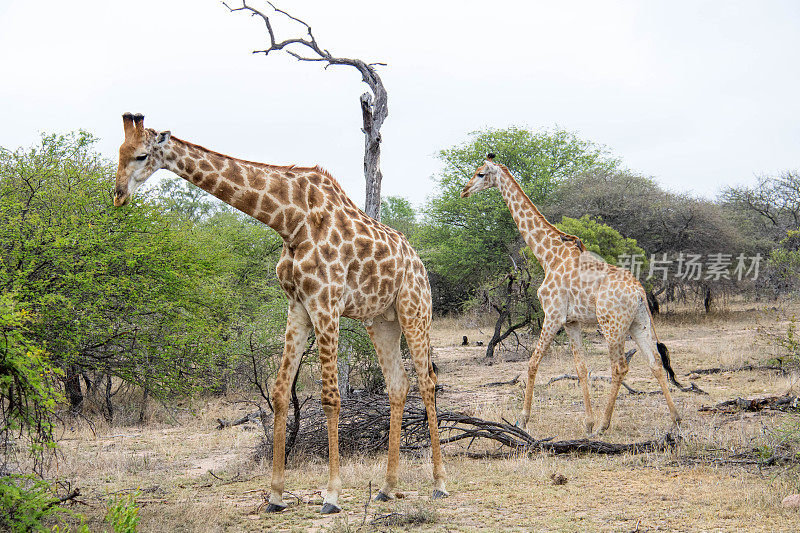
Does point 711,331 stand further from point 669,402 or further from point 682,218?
point 669,402

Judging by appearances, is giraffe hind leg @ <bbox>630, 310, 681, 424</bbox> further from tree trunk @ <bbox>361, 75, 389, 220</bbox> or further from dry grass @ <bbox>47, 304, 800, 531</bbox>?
tree trunk @ <bbox>361, 75, 389, 220</bbox>

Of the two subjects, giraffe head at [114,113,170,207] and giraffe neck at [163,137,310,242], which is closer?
giraffe head at [114,113,170,207]

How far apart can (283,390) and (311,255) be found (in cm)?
119

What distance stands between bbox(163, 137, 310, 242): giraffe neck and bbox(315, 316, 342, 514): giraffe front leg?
2.77ft

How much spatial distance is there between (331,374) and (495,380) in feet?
29.4

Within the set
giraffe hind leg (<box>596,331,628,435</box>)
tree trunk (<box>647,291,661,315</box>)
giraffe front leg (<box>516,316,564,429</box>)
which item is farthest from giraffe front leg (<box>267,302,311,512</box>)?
tree trunk (<box>647,291,661,315</box>)

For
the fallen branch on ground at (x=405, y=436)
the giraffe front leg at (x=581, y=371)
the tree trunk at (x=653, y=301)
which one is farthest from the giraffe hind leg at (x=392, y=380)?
the tree trunk at (x=653, y=301)

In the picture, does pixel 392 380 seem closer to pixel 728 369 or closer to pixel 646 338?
pixel 646 338

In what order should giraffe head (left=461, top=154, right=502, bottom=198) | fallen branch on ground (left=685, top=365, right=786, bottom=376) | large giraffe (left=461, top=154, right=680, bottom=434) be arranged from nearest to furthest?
large giraffe (left=461, top=154, right=680, bottom=434) → giraffe head (left=461, top=154, right=502, bottom=198) → fallen branch on ground (left=685, top=365, right=786, bottom=376)

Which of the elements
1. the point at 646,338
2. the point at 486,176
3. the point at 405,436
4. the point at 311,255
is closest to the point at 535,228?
the point at 486,176

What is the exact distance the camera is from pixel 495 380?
1413 centimetres

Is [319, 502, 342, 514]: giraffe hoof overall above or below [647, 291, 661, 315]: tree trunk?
below

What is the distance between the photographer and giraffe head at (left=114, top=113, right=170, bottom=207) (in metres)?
5.14

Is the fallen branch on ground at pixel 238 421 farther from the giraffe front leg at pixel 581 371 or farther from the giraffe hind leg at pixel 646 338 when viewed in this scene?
the giraffe hind leg at pixel 646 338
